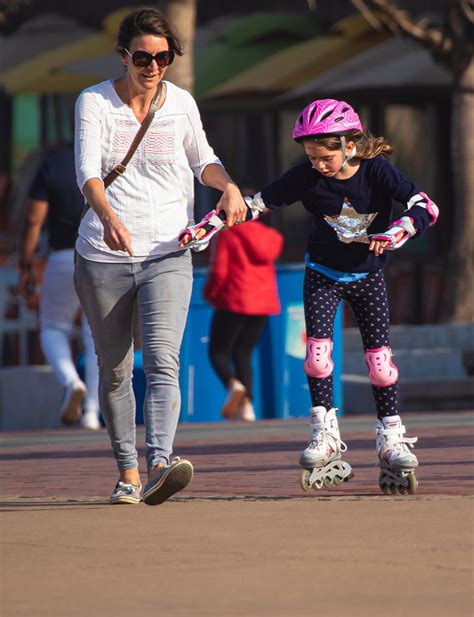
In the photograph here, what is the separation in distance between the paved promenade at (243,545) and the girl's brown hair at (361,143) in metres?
1.38

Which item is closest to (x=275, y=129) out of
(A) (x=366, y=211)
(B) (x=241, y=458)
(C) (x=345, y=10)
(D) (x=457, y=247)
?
(C) (x=345, y=10)

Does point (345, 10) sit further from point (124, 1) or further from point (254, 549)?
point (254, 549)

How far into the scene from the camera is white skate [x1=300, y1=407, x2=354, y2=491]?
Answer: 696cm

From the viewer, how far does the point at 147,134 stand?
6.69 m

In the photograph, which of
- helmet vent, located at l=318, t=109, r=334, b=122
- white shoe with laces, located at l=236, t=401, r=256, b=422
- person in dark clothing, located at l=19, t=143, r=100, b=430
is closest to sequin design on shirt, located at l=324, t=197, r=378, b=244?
helmet vent, located at l=318, t=109, r=334, b=122

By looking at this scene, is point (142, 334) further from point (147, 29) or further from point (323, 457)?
point (147, 29)

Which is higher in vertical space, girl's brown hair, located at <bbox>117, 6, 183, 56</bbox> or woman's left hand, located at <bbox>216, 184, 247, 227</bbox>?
girl's brown hair, located at <bbox>117, 6, 183, 56</bbox>

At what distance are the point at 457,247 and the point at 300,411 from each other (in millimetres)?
4591

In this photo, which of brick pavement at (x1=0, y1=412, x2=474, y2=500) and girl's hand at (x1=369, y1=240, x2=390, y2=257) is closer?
girl's hand at (x1=369, y1=240, x2=390, y2=257)

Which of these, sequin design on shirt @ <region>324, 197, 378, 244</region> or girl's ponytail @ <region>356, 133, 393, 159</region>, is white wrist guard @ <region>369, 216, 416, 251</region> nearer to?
sequin design on shirt @ <region>324, 197, 378, 244</region>

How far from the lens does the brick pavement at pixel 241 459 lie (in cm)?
736

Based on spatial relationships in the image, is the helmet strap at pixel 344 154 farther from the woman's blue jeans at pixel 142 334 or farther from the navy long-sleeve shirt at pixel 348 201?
the woman's blue jeans at pixel 142 334

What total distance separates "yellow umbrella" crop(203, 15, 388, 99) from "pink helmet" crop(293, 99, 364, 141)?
13376 millimetres

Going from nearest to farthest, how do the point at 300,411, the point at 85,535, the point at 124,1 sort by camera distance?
the point at 85,535 < the point at 300,411 < the point at 124,1
